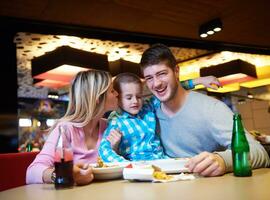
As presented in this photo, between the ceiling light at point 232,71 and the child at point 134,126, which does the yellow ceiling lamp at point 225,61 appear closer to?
the ceiling light at point 232,71

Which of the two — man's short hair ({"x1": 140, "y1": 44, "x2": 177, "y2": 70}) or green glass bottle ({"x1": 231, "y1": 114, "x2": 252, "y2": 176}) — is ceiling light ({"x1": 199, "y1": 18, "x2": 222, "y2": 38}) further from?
green glass bottle ({"x1": 231, "y1": 114, "x2": 252, "y2": 176})

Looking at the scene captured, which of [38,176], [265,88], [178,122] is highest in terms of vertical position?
[265,88]

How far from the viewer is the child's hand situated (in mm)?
1677

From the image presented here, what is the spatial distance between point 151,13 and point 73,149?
2.67m

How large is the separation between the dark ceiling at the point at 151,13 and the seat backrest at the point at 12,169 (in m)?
2.19

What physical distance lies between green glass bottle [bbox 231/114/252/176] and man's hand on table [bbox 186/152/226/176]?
64mm

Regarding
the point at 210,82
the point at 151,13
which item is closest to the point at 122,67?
the point at 151,13

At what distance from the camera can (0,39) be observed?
13.0 feet

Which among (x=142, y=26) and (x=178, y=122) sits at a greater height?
(x=142, y=26)

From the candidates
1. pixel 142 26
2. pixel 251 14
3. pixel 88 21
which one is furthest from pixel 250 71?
pixel 88 21

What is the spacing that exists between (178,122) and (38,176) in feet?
2.77

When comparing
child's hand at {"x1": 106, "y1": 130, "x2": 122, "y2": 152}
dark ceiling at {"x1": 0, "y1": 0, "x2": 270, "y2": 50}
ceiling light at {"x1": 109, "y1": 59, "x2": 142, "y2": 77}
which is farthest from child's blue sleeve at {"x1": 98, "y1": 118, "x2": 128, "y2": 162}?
ceiling light at {"x1": 109, "y1": 59, "x2": 142, "y2": 77}

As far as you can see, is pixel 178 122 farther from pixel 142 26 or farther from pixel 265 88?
pixel 265 88

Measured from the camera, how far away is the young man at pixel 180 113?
1744mm
